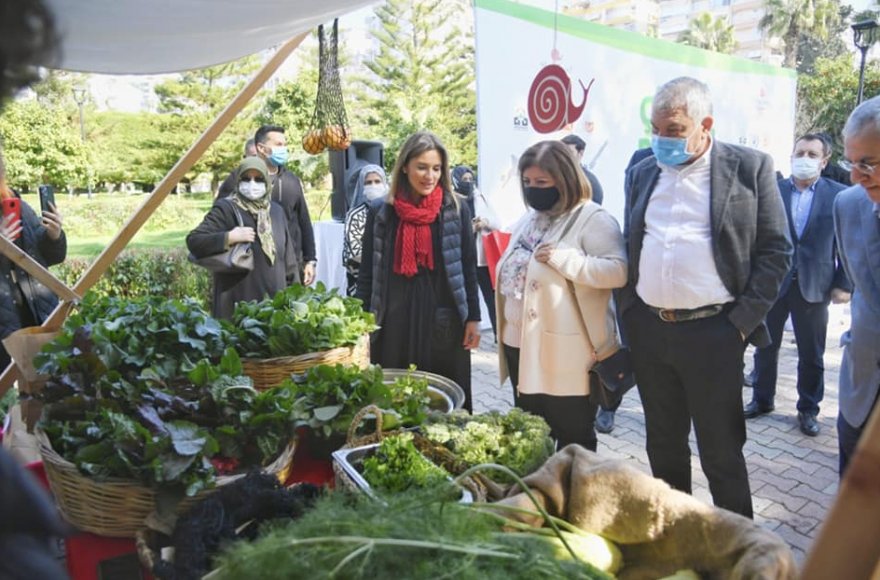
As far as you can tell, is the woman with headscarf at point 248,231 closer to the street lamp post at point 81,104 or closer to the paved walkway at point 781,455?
the paved walkway at point 781,455

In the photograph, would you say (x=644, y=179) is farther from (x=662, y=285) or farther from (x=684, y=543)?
(x=684, y=543)

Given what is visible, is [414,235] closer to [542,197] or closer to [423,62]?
[542,197]

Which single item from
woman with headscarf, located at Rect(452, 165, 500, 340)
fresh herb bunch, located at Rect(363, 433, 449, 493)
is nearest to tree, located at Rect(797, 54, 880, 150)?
woman with headscarf, located at Rect(452, 165, 500, 340)

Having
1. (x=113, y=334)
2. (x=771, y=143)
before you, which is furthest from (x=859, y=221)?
(x=771, y=143)

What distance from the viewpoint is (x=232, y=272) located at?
161 inches

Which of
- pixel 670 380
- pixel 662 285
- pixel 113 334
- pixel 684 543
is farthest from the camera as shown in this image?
pixel 670 380

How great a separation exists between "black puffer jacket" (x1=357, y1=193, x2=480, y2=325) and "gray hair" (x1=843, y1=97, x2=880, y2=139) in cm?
174

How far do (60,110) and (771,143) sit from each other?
14.9 meters

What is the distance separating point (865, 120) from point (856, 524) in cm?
190

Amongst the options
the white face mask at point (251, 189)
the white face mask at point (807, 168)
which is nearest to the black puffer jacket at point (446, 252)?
the white face mask at point (251, 189)

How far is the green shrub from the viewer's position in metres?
8.40

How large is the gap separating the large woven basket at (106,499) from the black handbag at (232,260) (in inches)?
96.5

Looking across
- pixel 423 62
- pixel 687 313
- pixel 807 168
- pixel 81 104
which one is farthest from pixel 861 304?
pixel 423 62

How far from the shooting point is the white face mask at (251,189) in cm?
413
